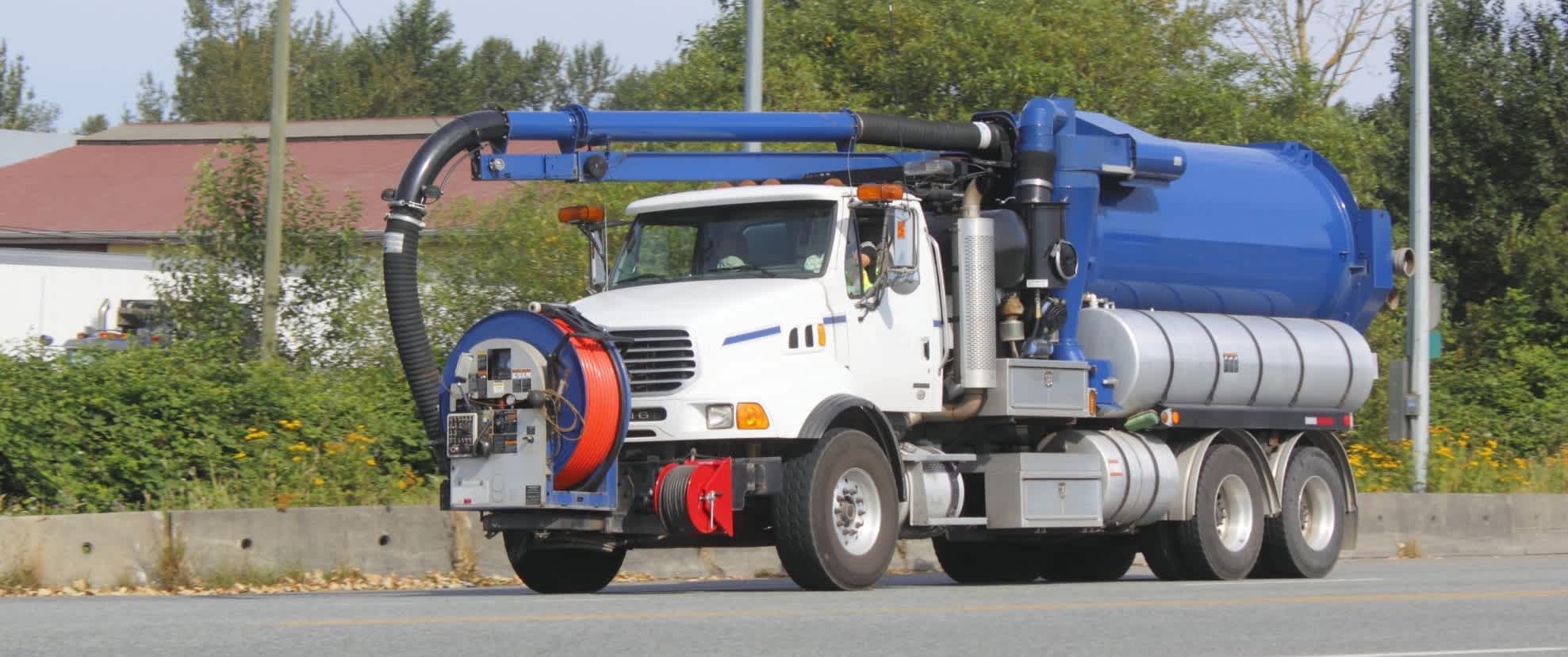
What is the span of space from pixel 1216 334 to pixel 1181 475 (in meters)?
1.21

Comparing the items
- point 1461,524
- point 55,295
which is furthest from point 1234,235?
point 55,295

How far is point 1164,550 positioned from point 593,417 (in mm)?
6416

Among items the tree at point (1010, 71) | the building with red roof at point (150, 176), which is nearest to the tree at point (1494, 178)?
the tree at point (1010, 71)

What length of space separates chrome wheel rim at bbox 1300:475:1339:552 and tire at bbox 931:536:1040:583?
2493mm

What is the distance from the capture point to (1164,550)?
17203 millimetres

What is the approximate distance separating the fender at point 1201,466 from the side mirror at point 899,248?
144 inches

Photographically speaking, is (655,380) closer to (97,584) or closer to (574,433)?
(574,433)

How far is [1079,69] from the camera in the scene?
28.7 m

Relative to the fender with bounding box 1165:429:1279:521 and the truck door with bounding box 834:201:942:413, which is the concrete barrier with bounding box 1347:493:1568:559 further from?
the truck door with bounding box 834:201:942:413

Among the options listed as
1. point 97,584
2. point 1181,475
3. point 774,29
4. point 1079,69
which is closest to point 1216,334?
point 1181,475

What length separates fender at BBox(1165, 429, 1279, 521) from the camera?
1686 centimetres

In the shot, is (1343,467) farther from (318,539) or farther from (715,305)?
(318,539)

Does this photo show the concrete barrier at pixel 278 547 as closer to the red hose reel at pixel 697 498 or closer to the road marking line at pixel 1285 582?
the red hose reel at pixel 697 498

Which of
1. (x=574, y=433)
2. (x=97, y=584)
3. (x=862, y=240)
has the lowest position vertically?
(x=97, y=584)
